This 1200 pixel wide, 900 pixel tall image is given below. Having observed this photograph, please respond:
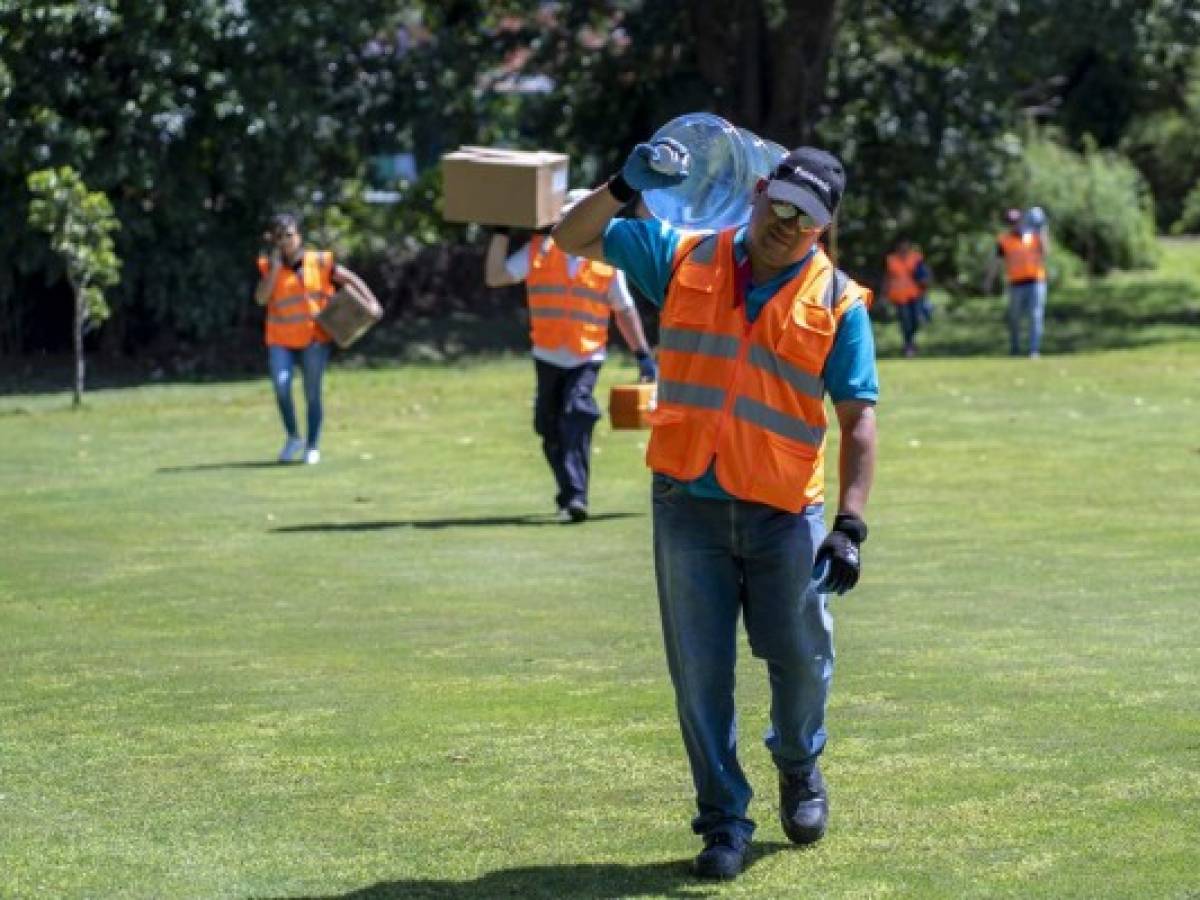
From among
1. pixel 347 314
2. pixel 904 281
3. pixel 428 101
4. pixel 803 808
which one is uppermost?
pixel 428 101

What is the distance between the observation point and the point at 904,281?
123 ft

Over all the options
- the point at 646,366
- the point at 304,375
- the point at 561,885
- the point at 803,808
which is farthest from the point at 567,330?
the point at 561,885

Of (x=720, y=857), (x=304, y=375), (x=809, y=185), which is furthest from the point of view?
(x=304, y=375)

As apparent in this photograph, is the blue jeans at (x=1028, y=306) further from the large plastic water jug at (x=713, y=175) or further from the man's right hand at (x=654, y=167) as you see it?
the man's right hand at (x=654, y=167)

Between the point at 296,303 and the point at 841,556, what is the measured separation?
1492cm

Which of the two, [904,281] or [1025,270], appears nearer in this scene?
[1025,270]

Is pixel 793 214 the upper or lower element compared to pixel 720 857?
upper

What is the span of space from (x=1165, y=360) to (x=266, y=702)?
24.6 metres

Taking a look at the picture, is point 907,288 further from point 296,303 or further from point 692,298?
point 692,298

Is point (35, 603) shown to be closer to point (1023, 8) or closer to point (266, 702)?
point (266, 702)

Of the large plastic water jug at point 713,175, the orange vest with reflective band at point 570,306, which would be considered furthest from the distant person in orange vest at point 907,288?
the large plastic water jug at point 713,175

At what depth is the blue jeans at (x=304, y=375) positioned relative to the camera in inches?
866

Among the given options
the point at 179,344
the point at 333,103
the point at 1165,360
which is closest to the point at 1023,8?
the point at 1165,360

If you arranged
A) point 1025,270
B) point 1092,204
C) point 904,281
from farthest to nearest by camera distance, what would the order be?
point 1092,204 < point 904,281 < point 1025,270
